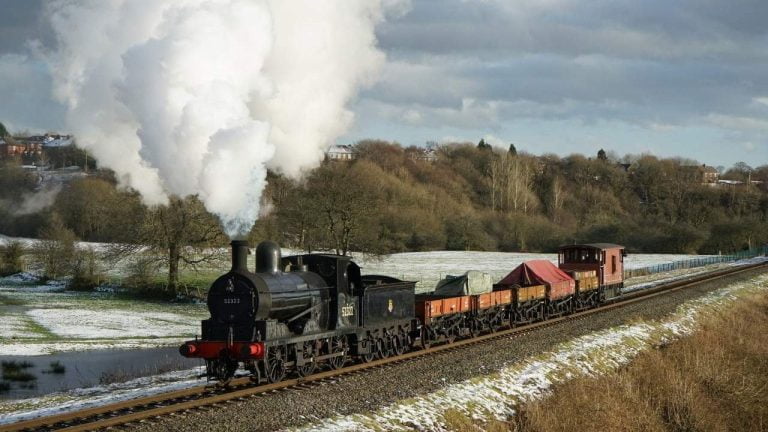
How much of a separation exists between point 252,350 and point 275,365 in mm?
1508

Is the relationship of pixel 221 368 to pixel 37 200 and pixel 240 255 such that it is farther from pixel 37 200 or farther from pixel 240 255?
pixel 37 200

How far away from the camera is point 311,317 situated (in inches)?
731

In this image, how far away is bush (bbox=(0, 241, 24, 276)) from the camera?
63531 mm

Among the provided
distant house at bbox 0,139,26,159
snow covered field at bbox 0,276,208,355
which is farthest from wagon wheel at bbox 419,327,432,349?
distant house at bbox 0,139,26,159

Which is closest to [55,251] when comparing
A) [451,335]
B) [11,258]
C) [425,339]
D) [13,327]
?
[11,258]

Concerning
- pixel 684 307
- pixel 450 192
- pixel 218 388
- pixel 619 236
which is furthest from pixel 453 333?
pixel 450 192

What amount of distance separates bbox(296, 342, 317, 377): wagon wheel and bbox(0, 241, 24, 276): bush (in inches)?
2063

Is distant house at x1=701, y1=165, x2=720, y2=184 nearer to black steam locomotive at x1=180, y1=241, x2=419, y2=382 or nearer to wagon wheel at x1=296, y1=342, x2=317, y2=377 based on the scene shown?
black steam locomotive at x1=180, y1=241, x2=419, y2=382

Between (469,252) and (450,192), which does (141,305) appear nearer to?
(469,252)

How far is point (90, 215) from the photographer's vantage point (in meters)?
63.3

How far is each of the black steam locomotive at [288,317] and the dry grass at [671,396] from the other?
4.27m

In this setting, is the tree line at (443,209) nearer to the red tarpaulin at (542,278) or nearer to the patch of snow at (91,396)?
the red tarpaulin at (542,278)

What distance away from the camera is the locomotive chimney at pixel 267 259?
59.0 feet

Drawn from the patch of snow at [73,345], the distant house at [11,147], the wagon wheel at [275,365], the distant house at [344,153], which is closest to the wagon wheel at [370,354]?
the wagon wheel at [275,365]
